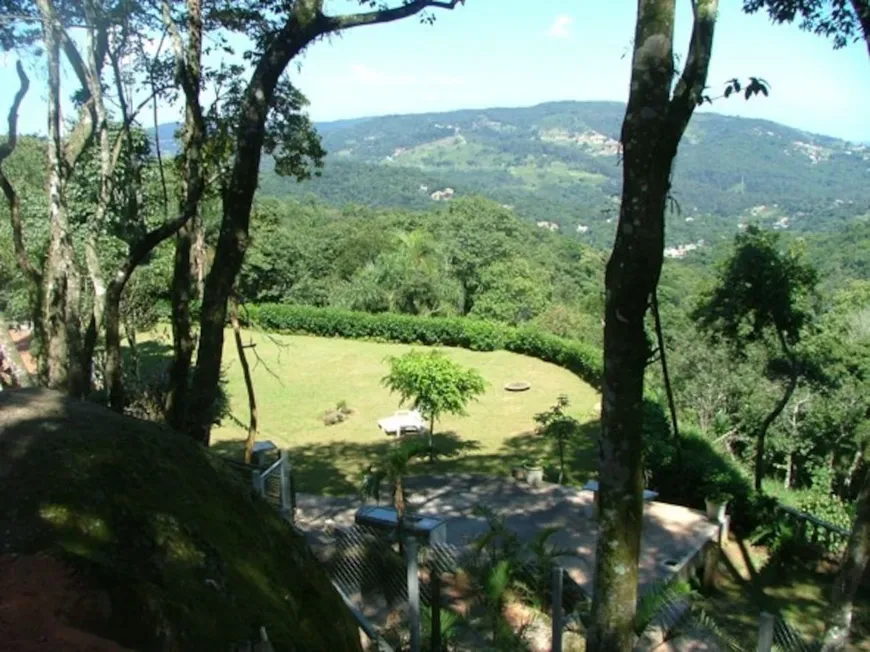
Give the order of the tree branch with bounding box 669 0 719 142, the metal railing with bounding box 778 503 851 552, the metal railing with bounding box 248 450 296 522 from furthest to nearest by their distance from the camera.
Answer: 1. the metal railing with bounding box 778 503 851 552
2. the metal railing with bounding box 248 450 296 522
3. the tree branch with bounding box 669 0 719 142

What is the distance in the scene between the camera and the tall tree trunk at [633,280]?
3.57m

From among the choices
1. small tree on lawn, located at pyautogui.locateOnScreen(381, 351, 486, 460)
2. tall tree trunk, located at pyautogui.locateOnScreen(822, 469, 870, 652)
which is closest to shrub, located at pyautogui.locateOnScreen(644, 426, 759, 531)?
small tree on lawn, located at pyautogui.locateOnScreen(381, 351, 486, 460)

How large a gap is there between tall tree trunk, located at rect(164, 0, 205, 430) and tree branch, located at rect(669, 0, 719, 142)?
14.4ft

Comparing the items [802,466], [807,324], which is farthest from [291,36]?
[802,466]

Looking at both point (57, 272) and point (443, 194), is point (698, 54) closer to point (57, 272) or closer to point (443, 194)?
point (57, 272)

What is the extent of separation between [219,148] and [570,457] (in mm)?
9914

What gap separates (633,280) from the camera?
364 centimetres

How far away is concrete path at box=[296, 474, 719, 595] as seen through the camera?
30.1 feet

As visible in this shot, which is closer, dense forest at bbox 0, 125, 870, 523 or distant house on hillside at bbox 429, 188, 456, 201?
dense forest at bbox 0, 125, 870, 523

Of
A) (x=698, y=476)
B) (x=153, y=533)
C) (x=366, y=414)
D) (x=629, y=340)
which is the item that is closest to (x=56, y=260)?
(x=153, y=533)

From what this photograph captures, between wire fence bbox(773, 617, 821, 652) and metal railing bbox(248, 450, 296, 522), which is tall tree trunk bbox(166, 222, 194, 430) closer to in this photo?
metal railing bbox(248, 450, 296, 522)

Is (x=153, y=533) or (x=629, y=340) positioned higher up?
(x=629, y=340)

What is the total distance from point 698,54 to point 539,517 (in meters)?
8.18

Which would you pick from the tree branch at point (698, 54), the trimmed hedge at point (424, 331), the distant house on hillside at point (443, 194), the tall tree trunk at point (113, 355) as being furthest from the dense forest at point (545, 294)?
the distant house on hillside at point (443, 194)
